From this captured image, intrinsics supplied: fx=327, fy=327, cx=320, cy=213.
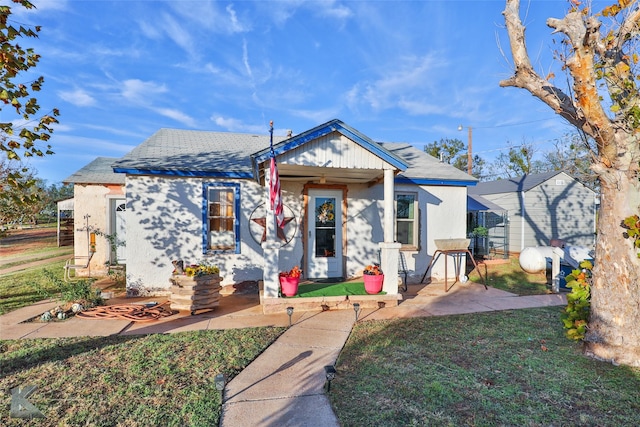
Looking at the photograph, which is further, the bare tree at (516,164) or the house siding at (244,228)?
the bare tree at (516,164)

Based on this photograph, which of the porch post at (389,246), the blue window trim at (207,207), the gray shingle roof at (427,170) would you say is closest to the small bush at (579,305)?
the porch post at (389,246)

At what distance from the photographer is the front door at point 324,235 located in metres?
8.13

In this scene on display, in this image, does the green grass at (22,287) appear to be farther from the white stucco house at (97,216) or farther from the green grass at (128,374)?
the green grass at (128,374)

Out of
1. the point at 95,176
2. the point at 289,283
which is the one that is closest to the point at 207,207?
the point at 289,283

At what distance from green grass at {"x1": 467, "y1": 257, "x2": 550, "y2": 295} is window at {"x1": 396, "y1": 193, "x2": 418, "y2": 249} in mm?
A: 2293

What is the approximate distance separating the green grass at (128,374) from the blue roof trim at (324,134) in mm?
3007

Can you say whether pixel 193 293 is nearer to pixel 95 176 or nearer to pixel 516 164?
pixel 95 176

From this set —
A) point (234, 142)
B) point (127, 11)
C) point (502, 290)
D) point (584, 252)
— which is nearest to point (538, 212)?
point (584, 252)

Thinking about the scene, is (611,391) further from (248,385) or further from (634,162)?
(248,385)

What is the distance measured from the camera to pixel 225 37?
10.5 meters

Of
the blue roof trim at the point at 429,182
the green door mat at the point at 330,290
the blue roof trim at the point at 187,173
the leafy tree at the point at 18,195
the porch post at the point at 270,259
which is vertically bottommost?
the green door mat at the point at 330,290

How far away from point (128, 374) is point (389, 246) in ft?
15.0

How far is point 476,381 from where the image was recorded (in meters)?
3.41

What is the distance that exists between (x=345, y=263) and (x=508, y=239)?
996 centimetres
